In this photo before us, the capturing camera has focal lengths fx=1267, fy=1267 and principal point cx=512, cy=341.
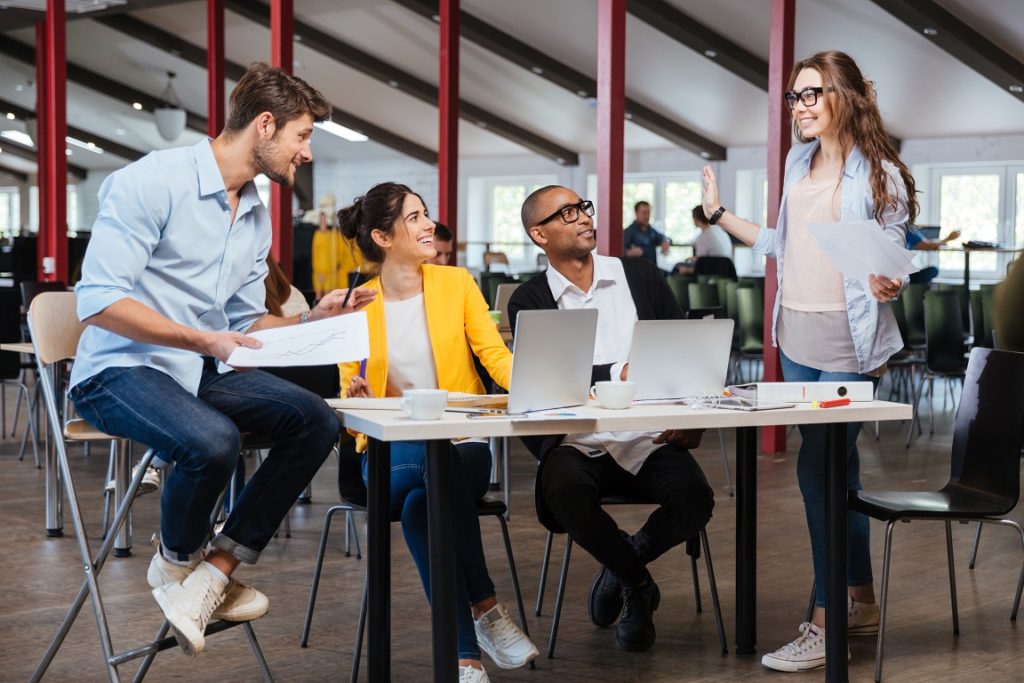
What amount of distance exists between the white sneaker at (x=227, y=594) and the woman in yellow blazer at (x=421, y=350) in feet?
1.52

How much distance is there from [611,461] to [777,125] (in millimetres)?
3813

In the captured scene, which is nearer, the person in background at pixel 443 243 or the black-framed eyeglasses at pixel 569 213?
the black-framed eyeglasses at pixel 569 213

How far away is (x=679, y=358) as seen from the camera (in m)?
2.71

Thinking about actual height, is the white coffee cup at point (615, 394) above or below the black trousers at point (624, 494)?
above

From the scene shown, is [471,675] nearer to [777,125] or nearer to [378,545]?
[378,545]

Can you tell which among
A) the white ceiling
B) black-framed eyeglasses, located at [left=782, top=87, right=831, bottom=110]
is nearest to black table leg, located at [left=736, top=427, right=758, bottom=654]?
black-framed eyeglasses, located at [left=782, top=87, right=831, bottom=110]

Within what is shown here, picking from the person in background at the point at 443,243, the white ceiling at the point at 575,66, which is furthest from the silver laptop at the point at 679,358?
the white ceiling at the point at 575,66

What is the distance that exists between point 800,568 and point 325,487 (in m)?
2.43

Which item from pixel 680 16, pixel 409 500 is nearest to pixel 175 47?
pixel 680 16

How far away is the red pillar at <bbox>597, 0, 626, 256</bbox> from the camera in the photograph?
645 centimetres

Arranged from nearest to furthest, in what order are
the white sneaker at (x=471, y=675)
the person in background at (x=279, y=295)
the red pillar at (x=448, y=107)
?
the white sneaker at (x=471, y=675), the person in background at (x=279, y=295), the red pillar at (x=448, y=107)

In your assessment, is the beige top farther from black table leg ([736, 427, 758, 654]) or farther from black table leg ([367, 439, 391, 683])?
black table leg ([367, 439, 391, 683])

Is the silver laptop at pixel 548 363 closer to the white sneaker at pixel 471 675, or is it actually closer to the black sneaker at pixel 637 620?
the white sneaker at pixel 471 675

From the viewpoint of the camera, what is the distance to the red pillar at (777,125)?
6449 mm
